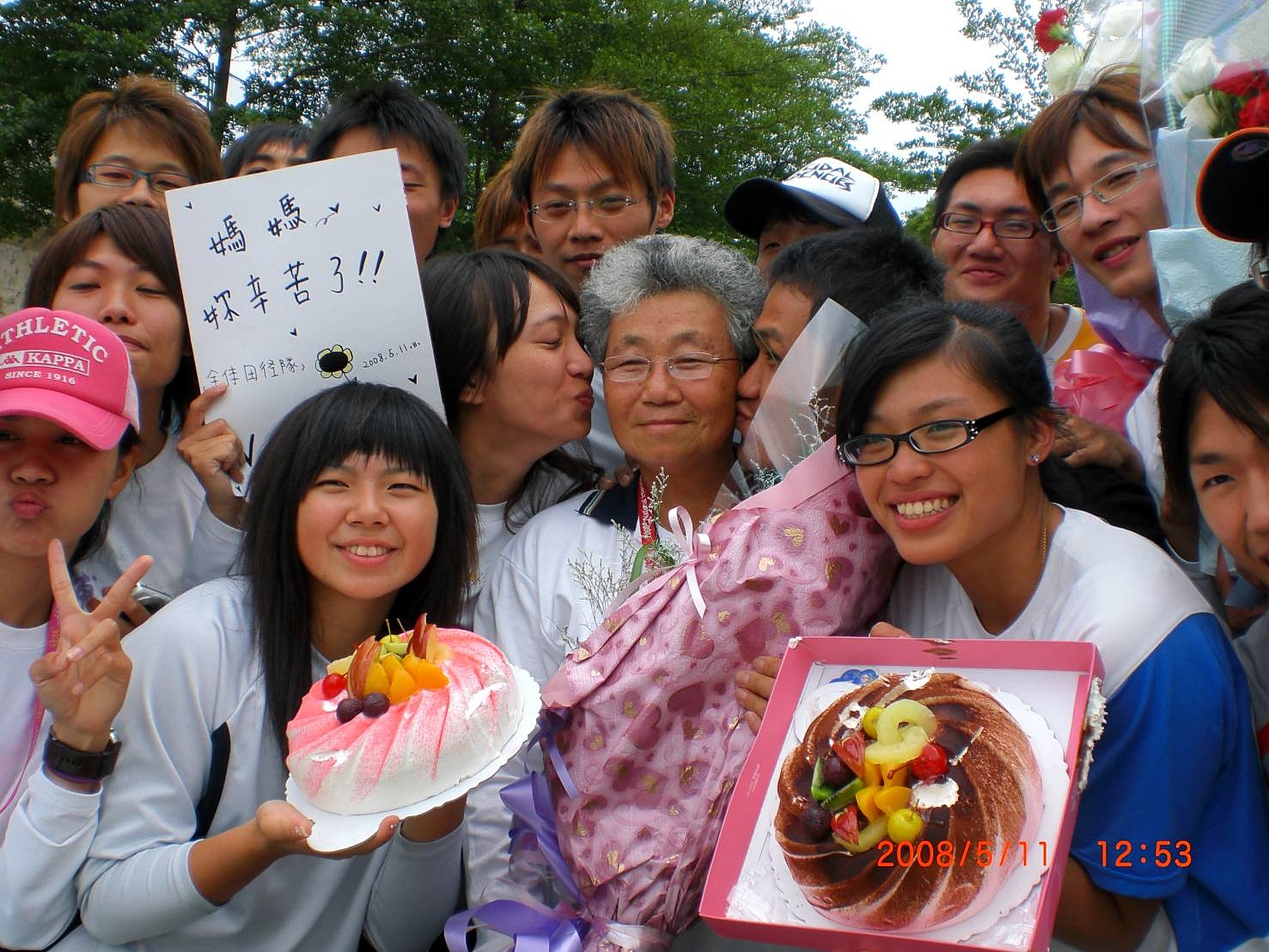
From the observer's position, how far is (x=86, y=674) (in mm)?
Answer: 2348

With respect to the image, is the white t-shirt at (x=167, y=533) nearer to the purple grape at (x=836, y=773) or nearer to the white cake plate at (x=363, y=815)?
the white cake plate at (x=363, y=815)

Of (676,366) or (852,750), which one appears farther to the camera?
(676,366)

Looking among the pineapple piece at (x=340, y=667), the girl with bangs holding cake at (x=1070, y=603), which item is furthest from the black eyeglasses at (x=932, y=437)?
the pineapple piece at (x=340, y=667)

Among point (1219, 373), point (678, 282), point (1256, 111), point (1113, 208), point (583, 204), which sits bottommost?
point (1219, 373)

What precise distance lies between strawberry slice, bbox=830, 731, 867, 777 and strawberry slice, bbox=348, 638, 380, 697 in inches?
39.2

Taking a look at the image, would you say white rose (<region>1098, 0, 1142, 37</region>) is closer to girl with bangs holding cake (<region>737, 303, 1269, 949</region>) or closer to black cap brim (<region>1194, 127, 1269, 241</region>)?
black cap brim (<region>1194, 127, 1269, 241</region>)

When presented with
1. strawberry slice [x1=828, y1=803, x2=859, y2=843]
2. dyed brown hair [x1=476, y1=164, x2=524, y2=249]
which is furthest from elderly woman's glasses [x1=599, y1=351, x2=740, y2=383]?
dyed brown hair [x1=476, y1=164, x2=524, y2=249]

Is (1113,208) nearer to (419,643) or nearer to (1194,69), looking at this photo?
(1194,69)

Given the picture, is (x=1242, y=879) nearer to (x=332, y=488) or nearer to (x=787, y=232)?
(x=332, y=488)

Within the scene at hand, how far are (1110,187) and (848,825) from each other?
2152 mm

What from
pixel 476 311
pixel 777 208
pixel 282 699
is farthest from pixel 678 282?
pixel 282 699

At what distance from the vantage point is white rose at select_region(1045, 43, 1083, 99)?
10.8ft

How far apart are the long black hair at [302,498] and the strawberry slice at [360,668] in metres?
0.33

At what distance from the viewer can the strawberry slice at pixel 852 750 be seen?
195 centimetres
